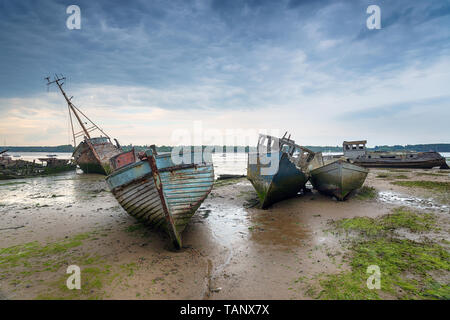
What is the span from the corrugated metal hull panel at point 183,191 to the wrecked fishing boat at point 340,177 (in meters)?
7.19

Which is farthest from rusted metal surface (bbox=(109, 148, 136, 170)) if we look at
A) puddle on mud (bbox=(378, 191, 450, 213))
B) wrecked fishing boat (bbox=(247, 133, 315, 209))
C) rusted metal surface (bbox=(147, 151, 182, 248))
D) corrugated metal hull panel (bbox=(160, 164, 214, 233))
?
puddle on mud (bbox=(378, 191, 450, 213))

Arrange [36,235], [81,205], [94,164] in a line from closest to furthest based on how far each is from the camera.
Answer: [36,235] → [81,205] → [94,164]

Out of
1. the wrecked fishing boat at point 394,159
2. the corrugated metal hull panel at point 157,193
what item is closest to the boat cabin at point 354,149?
the wrecked fishing boat at point 394,159

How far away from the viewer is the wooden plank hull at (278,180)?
10.5 metres

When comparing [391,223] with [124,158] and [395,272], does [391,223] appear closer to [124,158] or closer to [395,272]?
[395,272]

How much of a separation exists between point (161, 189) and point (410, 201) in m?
12.2

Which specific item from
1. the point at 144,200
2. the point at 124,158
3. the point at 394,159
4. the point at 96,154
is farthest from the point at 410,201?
the point at 96,154

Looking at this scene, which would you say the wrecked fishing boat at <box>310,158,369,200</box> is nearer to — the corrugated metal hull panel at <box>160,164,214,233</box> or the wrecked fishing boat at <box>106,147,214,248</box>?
the corrugated metal hull panel at <box>160,164,214,233</box>

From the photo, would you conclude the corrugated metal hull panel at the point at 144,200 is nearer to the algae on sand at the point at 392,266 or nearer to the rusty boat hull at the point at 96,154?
the algae on sand at the point at 392,266

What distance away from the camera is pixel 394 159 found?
92.5ft

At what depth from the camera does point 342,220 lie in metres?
8.92
